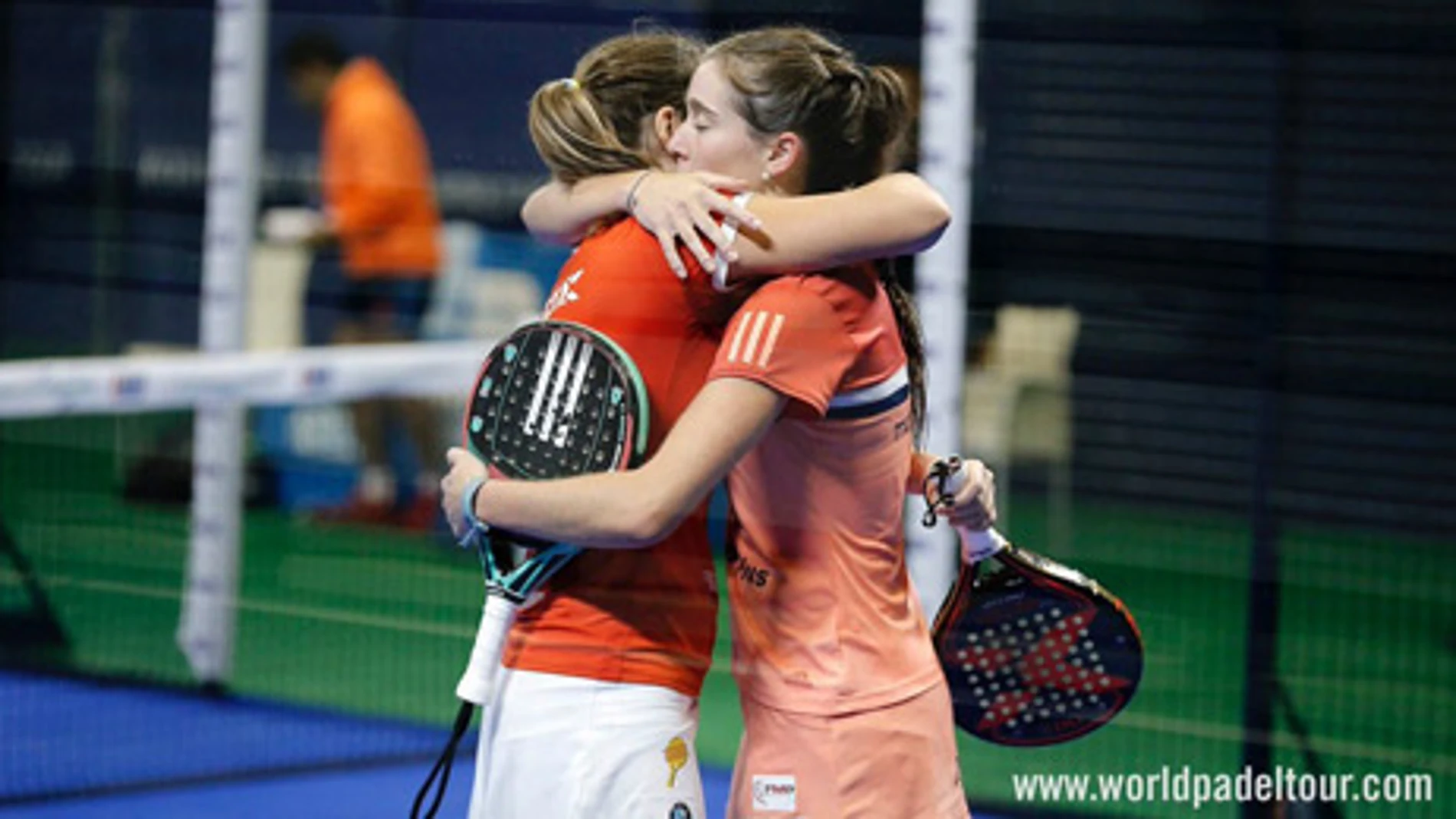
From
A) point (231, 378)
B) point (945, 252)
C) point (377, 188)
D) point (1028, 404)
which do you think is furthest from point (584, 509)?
point (377, 188)

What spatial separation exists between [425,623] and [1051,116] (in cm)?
194

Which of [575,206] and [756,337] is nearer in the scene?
[756,337]

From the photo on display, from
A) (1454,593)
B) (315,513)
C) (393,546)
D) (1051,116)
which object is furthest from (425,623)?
(1454,593)

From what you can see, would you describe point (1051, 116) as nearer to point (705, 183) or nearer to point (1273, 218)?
point (1273, 218)

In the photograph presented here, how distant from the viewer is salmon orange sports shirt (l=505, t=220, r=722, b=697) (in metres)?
2.53

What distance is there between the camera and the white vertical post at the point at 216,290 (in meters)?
5.48

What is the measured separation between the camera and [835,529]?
2.53 metres

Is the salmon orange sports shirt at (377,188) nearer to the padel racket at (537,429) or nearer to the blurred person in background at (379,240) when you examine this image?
the blurred person in background at (379,240)

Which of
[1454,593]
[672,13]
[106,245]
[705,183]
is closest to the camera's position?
[705,183]

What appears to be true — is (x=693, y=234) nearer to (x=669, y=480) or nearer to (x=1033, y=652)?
(x=669, y=480)

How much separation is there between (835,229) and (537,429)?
0.38 metres

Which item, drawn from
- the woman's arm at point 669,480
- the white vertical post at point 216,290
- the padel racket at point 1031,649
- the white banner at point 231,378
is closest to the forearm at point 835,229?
the woman's arm at point 669,480

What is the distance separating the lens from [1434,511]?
4129mm

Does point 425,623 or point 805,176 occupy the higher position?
point 805,176
